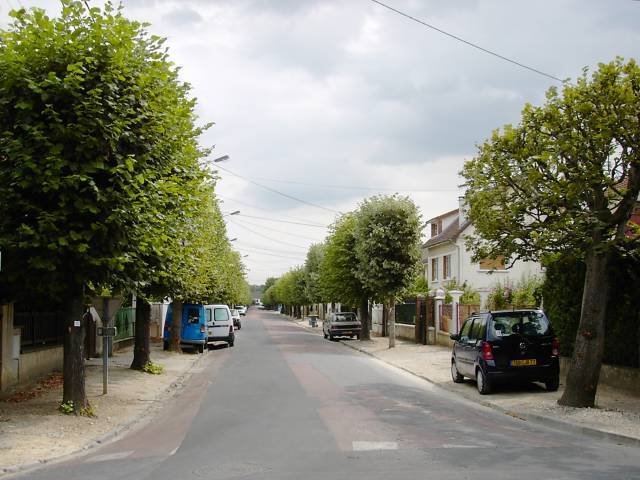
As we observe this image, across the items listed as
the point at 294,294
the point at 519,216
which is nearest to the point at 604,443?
the point at 519,216

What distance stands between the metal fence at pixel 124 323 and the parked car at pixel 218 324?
3677 millimetres

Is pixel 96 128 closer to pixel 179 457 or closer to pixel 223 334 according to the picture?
pixel 179 457

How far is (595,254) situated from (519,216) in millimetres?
1695

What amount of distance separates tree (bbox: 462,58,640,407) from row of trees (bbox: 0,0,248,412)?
6771 millimetres

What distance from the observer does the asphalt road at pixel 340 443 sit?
25.4 feet

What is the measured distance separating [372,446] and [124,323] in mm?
22561

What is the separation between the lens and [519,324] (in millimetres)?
15172

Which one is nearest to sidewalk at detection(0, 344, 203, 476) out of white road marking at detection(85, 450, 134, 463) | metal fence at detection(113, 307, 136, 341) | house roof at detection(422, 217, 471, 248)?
white road marking at detection(85, 450, 134, 463)

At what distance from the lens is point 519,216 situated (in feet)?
44.8

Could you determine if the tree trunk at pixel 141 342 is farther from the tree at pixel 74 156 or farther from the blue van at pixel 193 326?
the blue van at pixel 193 326

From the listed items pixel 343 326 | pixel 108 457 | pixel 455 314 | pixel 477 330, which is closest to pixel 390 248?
pixel 455 314

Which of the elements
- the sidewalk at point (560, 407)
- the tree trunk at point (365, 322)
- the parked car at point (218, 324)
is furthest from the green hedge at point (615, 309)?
the tree trunk at point (365, 322)

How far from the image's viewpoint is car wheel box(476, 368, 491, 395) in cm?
1512

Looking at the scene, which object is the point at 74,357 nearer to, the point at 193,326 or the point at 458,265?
the point at 193,326
